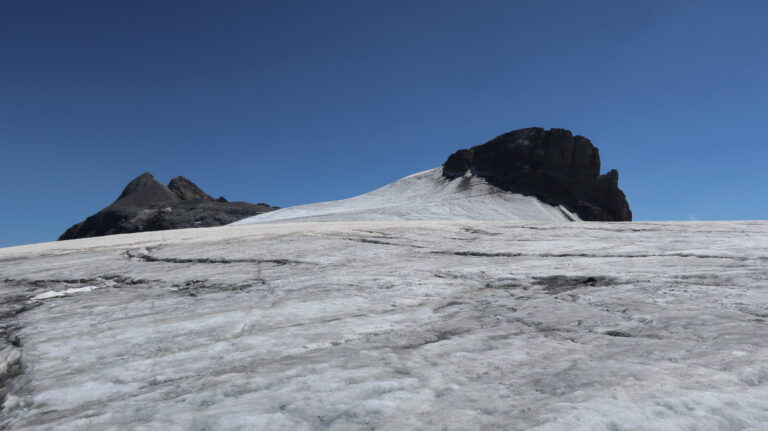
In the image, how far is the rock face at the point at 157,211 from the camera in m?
54.7

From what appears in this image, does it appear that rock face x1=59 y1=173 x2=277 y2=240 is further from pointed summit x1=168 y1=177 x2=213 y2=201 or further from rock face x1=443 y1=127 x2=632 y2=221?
rock face x1=443 y1=127 x2=632 y2=221

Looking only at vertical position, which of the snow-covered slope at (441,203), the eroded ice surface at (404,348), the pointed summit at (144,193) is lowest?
the eroded ice surface at (404,348)

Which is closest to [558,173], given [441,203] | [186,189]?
[441,203]

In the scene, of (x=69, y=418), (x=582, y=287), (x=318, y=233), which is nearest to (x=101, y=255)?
(x=318, y=233)

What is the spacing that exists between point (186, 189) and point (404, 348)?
83109 mm

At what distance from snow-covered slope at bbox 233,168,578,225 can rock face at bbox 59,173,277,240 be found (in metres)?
15.1

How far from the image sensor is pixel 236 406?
1.56m

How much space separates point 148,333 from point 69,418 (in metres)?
0.92

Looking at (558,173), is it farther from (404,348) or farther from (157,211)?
(404,348)

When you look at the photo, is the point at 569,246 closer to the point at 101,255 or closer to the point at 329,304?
the point at 329,304

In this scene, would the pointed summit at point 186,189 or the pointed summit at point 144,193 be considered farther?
the pointed summit at point 186,189

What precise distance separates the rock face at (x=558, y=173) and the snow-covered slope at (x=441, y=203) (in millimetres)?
2033

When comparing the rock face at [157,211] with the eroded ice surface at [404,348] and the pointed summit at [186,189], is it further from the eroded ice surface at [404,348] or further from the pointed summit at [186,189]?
the eroded ice surface at [404,348]

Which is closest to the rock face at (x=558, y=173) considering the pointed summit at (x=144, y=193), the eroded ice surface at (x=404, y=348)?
the pointed summit at (x=144, y=193)
